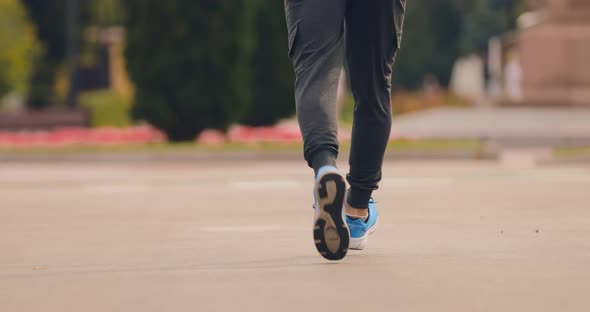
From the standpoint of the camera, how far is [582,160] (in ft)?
53.1

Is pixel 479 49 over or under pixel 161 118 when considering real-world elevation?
under

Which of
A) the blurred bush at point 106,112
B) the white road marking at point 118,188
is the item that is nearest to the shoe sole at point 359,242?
the white road marking at point 118,188

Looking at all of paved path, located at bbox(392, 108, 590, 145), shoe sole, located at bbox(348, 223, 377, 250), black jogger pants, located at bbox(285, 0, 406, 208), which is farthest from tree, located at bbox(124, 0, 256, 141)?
black jogger pants, located at bbox(285, 0, 406, 208)

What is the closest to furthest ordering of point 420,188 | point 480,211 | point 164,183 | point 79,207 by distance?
point 480,211 < point 79,207 < point 420,188 < point 164,183

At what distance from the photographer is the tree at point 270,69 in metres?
25.9

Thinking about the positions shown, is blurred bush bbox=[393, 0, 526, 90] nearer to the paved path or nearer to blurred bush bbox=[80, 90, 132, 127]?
the paved path

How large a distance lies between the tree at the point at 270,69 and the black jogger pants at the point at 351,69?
19.0 metres

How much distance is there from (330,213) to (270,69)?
65.1 ft

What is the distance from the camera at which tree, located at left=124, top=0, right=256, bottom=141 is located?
21.0 m

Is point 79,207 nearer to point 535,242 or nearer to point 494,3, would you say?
point 535,242

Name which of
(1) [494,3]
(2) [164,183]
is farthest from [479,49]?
(2) [164,183]

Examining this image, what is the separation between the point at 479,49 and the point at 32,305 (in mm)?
69826

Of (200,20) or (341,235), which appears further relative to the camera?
(200,20)

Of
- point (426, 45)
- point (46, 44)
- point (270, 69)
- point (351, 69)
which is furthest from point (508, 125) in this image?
point (426, 45)
